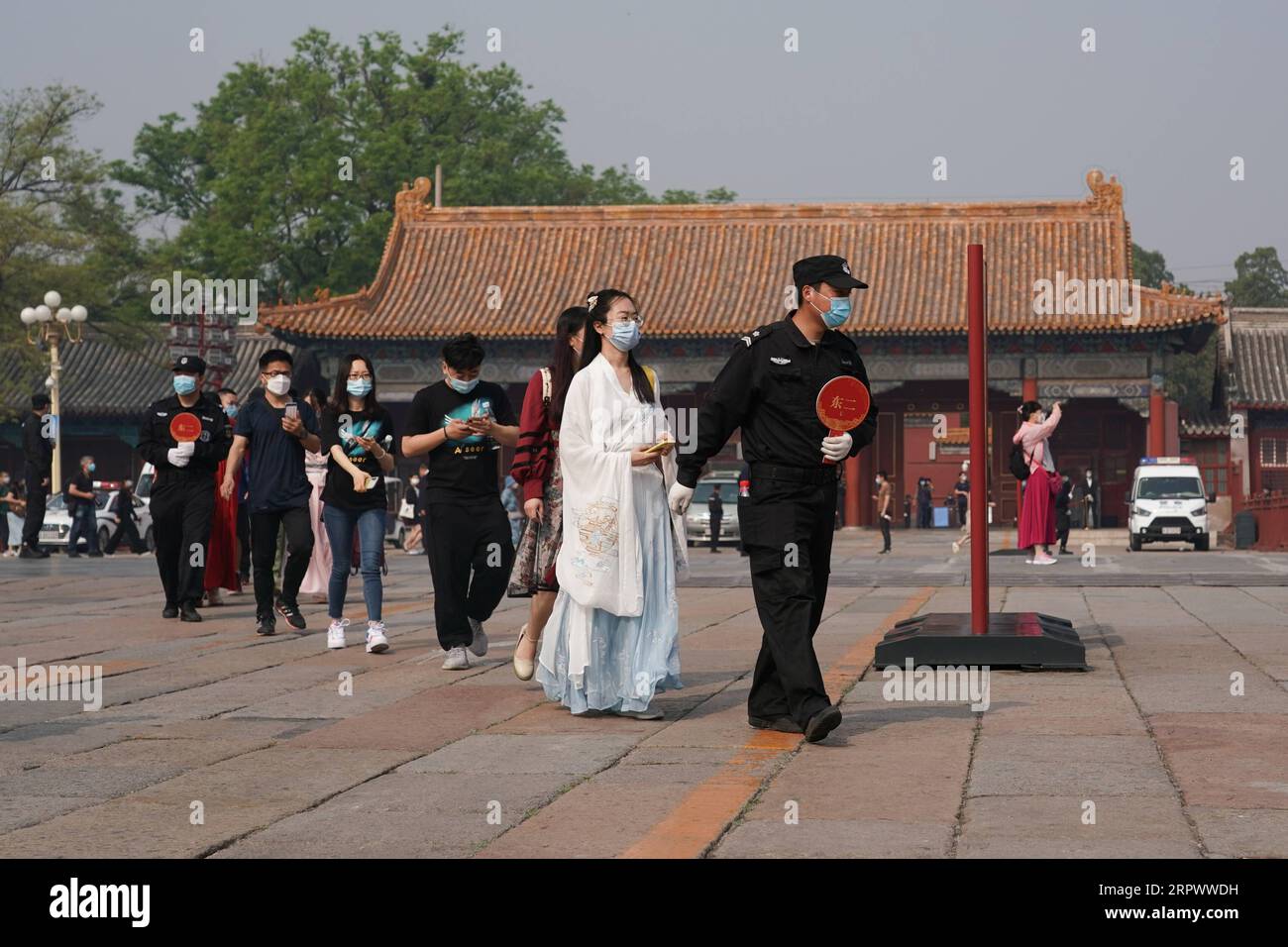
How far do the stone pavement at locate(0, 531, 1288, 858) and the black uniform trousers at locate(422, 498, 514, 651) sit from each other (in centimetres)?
29

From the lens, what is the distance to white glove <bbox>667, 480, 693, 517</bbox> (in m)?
6.82

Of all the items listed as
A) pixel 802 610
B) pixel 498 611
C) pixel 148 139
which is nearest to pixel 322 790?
pixel 802 610

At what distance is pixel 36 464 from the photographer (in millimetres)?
21203

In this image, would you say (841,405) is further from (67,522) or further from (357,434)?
(67,522)

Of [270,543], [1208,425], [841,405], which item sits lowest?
[270,543]

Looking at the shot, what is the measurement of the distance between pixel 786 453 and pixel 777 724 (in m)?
1.00

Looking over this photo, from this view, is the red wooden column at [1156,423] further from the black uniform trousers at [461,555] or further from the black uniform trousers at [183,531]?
the black uniform trousers at [461,555]

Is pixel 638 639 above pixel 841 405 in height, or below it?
below

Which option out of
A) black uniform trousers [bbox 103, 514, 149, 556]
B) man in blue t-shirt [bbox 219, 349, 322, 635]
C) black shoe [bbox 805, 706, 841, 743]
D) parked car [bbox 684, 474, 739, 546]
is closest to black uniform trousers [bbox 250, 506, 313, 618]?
man in blue t-shirt [bbox 219, 349, 322, 635]

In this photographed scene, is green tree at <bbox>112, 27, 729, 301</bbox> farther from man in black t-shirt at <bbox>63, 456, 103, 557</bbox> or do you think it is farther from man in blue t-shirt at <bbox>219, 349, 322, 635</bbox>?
man in blue t-shirt at <bbox>219, 349, 322, 635</bbox>

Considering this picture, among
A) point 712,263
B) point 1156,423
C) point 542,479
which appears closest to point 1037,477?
point 542,479

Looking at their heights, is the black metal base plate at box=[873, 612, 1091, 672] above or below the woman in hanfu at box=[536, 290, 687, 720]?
below

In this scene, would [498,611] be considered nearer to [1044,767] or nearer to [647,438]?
[647,438]

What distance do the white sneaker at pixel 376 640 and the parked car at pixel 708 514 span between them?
21.6 metres
